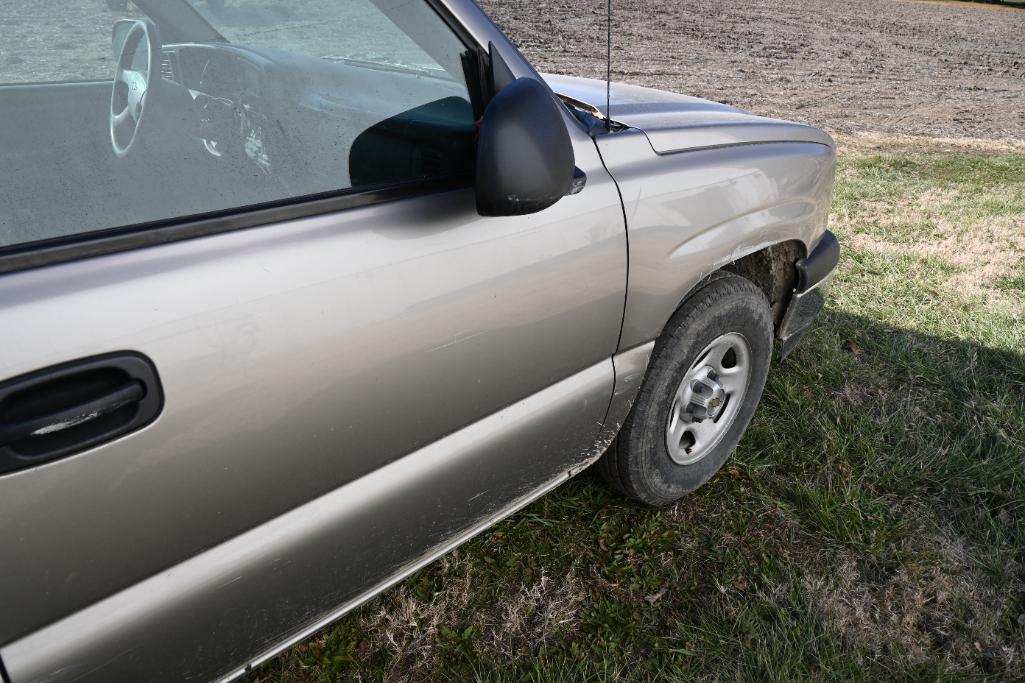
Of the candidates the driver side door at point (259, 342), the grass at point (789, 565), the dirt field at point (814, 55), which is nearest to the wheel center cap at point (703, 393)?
the grass at point (789, 565)

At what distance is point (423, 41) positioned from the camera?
165cm

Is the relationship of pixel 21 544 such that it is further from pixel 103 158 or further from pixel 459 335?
pixel 459 335

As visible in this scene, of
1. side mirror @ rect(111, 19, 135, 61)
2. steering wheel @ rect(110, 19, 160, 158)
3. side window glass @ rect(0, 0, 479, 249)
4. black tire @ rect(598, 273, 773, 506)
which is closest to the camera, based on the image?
side window glass @ rect(0, 0, 479, 249)

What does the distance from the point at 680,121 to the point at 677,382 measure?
77 cm

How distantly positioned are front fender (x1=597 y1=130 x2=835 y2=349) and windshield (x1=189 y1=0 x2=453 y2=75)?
553 mm

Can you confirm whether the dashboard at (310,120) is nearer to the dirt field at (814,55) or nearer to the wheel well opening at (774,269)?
the wheel well opening at (774,269)

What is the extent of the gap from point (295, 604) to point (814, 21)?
20382 mm

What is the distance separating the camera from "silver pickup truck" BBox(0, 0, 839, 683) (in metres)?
1.16

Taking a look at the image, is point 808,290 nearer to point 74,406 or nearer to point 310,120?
point 310,120

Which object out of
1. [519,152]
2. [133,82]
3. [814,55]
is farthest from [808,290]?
[814,55]

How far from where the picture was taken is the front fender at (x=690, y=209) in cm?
195

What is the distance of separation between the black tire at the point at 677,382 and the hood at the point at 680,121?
0.44 m

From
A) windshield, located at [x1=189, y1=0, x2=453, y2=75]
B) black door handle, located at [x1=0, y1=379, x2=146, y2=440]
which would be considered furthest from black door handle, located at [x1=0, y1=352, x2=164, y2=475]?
windshield, located at [x1=189, y1=0, x2=453, y2=75]

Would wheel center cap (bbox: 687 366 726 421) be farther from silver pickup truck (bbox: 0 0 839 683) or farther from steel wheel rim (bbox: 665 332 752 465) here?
silver pickup truck (bbox: 0 0 839 683)
